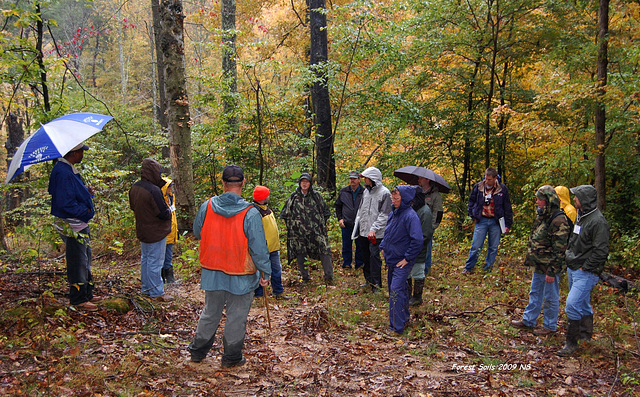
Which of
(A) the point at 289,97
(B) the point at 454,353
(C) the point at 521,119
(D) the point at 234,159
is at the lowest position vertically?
(B) the point at 454,353

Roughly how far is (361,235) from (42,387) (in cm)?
527

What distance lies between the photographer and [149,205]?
5.86 metres

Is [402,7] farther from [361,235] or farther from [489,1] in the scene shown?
[361,235]

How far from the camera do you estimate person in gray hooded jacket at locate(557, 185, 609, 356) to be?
200 inches

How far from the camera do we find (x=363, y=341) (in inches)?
220

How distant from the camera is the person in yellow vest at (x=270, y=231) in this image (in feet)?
21.9

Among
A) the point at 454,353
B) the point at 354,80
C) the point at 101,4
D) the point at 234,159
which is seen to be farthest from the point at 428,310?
the point at 101,4

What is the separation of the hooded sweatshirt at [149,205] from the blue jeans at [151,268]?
0.45 ft

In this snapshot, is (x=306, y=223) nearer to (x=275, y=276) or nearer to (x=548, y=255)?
(x=275, y=276)

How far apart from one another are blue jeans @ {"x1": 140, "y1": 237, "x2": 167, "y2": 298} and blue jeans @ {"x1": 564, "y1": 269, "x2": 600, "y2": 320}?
18.9ft

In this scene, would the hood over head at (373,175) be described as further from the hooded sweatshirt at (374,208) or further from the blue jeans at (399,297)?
the blue jeans at (399,297)

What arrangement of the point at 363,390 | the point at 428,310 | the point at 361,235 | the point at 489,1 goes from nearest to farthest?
the point at 363,390 < the point at 428,310 < the point at 361,235 < the point at 489,1

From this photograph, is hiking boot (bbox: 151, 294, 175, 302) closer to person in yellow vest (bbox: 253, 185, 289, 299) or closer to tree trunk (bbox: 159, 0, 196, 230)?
person in yellow vest (bbox: 253, 185, 289, 299)

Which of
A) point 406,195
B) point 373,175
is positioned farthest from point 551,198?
point 373,175
